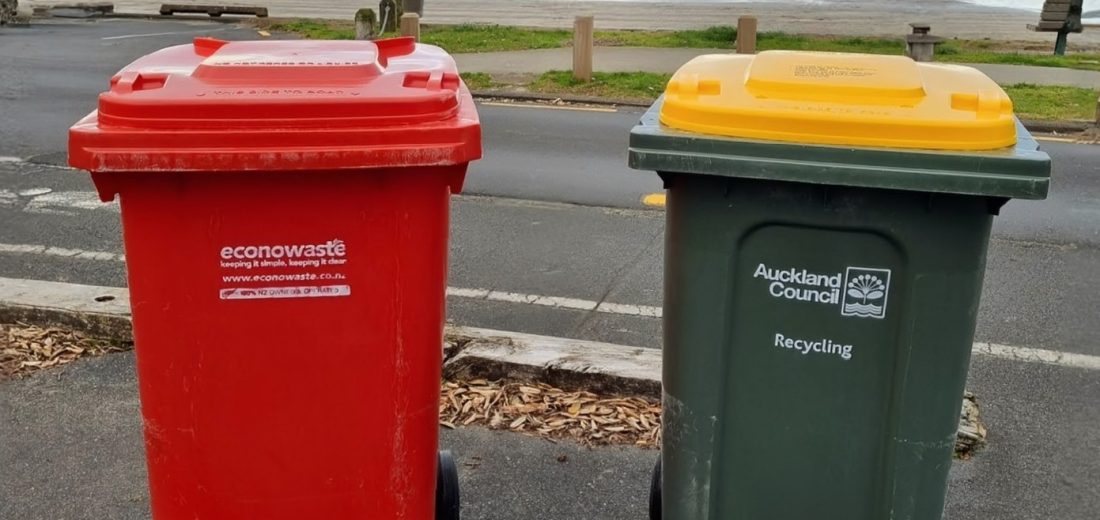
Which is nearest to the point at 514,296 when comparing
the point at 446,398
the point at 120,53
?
the point at 446,398

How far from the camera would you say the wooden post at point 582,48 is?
40.0 ft

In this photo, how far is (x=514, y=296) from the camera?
562cm

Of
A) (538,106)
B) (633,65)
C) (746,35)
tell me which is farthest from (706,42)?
(538,106)

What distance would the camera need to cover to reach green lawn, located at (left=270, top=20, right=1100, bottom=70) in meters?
14.7

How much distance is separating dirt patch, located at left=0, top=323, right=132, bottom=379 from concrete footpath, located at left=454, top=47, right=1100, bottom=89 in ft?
29.7

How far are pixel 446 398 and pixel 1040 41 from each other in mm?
17732

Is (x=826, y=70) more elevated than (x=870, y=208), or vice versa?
(x=826, y=70)

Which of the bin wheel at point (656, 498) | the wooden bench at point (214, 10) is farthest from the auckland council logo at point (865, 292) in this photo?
the wooden bench at point (214, 10)

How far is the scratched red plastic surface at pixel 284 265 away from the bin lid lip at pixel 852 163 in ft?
1.67

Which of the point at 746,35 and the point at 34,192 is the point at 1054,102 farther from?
the point at 34,192

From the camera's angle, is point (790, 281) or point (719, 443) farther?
point (719, 443)

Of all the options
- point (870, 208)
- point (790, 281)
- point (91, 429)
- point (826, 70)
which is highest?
point (826, 70)

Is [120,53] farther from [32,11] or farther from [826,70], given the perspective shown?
[826,70]

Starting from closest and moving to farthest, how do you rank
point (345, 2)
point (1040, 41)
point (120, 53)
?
1. point (120, 53)
2. point (1040, 41)
3. point (345, 2)
